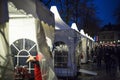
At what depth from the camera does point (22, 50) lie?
1838 centimetres

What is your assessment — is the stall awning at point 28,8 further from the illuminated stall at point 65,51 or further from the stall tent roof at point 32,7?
the illuminated stall at point 65,51

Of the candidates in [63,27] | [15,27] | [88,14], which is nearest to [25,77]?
[15,27]

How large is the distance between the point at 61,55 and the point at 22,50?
614 centimetres

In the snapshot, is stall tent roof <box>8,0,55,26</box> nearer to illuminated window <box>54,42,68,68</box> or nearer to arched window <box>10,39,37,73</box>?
arched window <box>10,39,37,73</box>

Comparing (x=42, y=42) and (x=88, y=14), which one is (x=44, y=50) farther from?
(x=88, y=14)

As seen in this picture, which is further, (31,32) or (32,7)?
(31,32)

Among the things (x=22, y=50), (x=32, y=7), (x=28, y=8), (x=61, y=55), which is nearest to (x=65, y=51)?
(x=61, y=55)

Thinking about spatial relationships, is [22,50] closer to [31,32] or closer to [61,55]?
[31,32]

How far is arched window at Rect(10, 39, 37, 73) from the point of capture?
17.8 m

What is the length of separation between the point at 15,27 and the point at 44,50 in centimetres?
785

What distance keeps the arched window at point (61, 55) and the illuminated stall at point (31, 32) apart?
5.41m

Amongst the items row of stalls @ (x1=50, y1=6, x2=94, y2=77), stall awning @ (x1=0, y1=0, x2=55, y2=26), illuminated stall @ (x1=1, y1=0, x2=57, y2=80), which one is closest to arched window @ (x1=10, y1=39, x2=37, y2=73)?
illuminated stall @ (x1=1, y1=0, x2=57, y2=80)

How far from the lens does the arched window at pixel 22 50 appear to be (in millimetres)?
17817

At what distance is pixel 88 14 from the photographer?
259 ft
